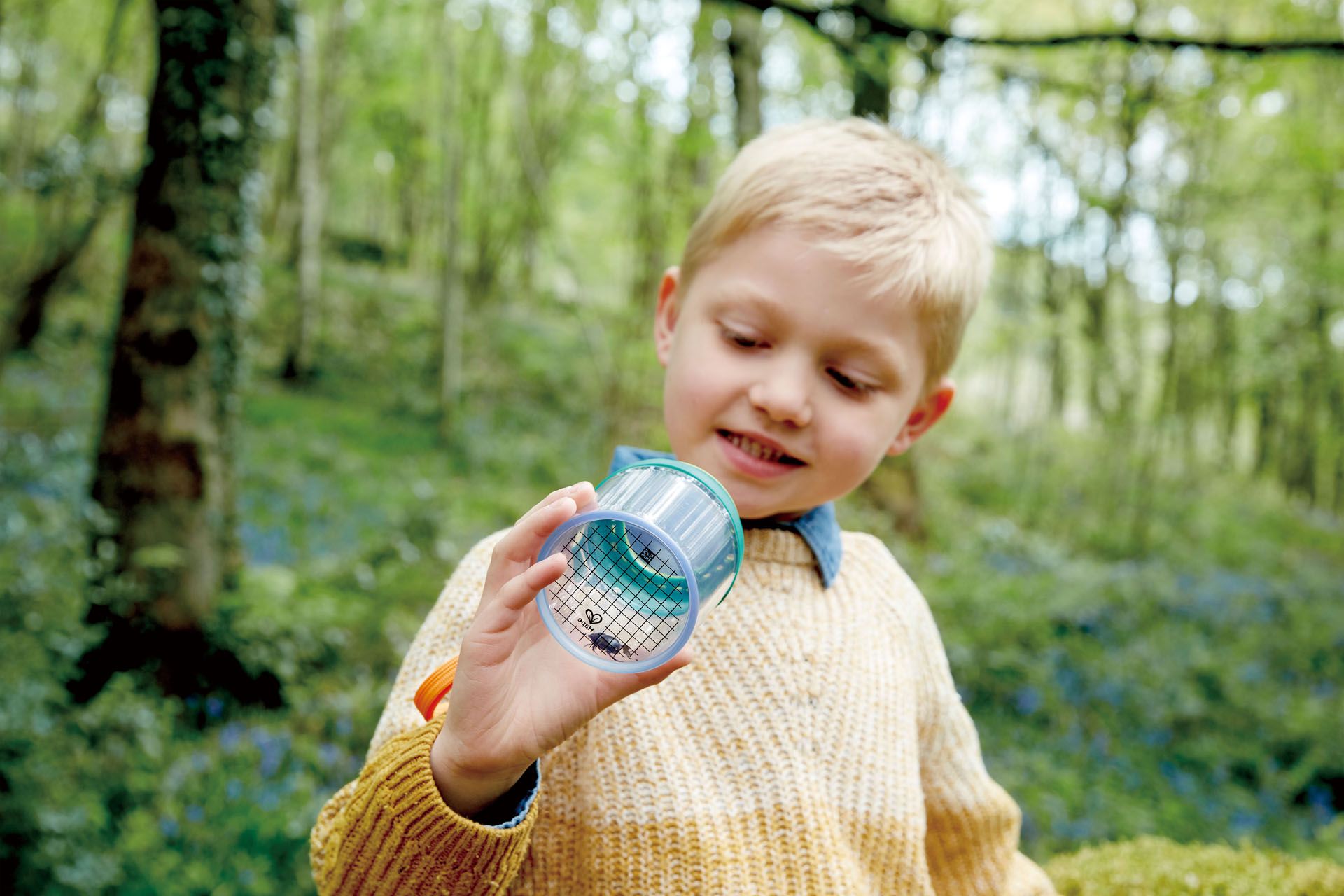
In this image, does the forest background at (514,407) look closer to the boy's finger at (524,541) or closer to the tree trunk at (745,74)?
the tree trunk at (745,74)

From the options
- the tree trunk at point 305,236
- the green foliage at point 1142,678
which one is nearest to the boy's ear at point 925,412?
the green foliage at point 1142,678

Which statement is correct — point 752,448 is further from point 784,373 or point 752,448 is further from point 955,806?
point 955,806

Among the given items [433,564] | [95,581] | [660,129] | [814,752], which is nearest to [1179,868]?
[814,752]

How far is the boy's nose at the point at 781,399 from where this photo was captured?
1.31 m

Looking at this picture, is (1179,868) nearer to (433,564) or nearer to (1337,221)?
(433,564)

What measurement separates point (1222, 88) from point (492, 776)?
5.48m

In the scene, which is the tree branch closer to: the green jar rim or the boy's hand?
the green jar rim

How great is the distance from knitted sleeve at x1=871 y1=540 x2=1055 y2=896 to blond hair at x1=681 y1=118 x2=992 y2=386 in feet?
1.96

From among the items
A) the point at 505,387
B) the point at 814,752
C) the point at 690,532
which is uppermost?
the point at 690,532

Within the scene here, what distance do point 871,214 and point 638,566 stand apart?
0.79 m

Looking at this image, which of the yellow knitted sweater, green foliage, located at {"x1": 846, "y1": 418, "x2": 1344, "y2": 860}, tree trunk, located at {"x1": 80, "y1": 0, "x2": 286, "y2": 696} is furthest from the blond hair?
tree trunk, located at {"x1": 80, "y1": 0, "x2": 286, "y2": 696}

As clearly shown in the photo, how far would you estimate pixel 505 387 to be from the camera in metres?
16.4

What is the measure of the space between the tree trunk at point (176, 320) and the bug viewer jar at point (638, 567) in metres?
3.63

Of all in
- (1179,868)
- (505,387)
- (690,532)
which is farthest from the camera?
(505,387)
